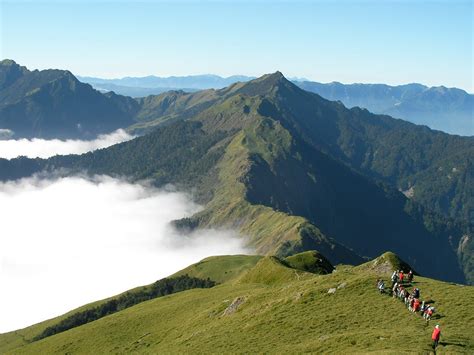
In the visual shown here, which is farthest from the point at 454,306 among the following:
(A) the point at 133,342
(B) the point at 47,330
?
(B) the point at 47,330

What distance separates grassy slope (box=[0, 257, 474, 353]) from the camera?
5481cm

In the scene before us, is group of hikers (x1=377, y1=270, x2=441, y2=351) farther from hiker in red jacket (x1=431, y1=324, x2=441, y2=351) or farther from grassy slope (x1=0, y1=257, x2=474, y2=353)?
grassy slope (x1=0, y1=257, x2=474, y2=353)

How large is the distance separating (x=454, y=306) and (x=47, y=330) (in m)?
170

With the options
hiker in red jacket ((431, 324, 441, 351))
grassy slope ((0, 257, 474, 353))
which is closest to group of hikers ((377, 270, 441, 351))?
hiker in red jacket ((431, 324, 441, 351))

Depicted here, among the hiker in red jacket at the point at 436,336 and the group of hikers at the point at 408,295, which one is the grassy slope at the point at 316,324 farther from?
the group of hikers at the point at 408,295

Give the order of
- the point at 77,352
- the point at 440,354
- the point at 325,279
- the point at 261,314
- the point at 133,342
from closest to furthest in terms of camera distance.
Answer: the point at 440,354 → the point at 261,314 → the point at 325,279 → the point at 133,342 → the point at 77,352

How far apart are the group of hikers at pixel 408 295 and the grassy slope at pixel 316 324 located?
95cm

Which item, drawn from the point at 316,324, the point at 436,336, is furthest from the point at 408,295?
A: the point at 436,336

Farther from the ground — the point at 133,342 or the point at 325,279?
the point at 325,279

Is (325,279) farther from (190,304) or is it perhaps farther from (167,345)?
(190,304)

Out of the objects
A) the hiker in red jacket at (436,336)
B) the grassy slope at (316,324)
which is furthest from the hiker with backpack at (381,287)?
the hiker in red jacket at (436,336)

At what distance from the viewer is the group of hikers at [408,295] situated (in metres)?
59.7

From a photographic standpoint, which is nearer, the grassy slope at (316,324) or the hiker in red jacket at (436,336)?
the hiker in red jacket at (436,336)

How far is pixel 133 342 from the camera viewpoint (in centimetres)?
9700
